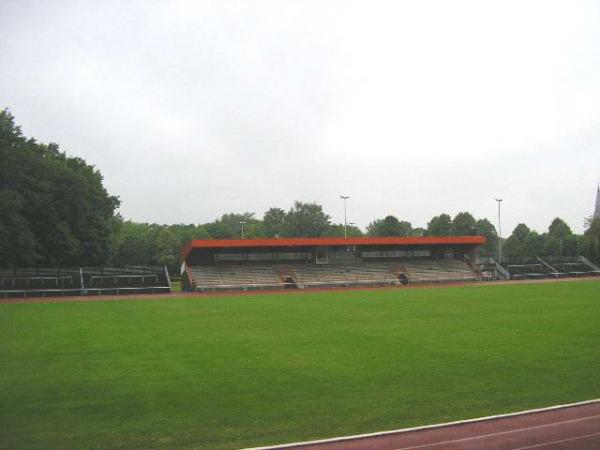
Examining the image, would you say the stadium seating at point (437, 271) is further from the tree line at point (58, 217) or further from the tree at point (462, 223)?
the tree at point (462, 223)

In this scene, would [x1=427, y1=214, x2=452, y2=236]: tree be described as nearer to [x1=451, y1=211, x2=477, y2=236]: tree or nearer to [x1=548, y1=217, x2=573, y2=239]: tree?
[x1=451, y1=211, x2=477, y2=236]: tree

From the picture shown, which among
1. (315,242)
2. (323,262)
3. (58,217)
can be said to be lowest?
(323,262)

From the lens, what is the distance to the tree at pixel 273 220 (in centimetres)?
11194

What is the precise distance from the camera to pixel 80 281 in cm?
4172

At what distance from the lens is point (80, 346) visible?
15805 millimetres

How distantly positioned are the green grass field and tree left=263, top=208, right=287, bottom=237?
89334 mm

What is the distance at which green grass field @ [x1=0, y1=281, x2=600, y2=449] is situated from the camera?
28.0ft

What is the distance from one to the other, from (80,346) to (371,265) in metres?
39.5

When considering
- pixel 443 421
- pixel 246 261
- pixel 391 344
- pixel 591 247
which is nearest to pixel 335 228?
pixel 591 247

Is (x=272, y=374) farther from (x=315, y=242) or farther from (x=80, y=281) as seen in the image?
(x=315, y=242)

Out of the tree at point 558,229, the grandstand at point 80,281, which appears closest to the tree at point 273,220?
Result: the tree at point 558,229

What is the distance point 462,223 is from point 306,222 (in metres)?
31.5

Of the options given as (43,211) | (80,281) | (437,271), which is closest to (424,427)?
(80,281)

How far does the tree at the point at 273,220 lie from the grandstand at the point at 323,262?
2316 inches
